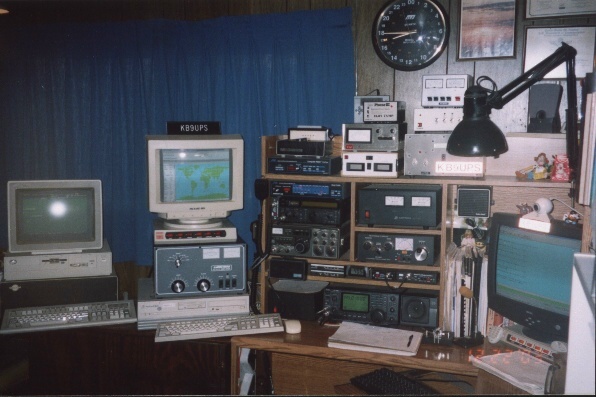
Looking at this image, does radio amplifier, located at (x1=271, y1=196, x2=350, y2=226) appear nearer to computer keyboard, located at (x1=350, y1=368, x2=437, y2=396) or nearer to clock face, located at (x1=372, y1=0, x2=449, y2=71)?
computer keyboard, located at (x1=350, y1=368, x2=437, y2=396)

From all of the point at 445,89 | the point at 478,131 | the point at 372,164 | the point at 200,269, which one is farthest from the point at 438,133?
the point at 200,269

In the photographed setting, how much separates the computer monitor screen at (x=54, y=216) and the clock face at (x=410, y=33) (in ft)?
5.56

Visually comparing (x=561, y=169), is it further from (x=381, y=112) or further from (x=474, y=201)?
(x=381, y=112)

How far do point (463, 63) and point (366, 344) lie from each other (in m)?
1.59

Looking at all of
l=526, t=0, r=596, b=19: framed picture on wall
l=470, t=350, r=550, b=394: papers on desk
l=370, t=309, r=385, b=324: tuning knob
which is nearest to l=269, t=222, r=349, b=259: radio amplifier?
l=370, t=309, r=385, b=324: tuning knob

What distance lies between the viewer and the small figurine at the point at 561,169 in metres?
2.47

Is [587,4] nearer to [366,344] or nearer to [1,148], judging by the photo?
[366,344]

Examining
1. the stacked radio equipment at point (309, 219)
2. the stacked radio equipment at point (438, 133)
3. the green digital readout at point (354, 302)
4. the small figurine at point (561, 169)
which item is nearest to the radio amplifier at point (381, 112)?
the stacked radio equipment at point (438, 133)

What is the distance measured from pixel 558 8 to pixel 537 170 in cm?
87

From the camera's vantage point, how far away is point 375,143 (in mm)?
2648

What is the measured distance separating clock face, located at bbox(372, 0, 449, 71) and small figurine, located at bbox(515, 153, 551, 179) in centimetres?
79

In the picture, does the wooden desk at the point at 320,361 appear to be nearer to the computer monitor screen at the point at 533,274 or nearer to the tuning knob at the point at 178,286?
the computer monitor screen at the point at 533,274

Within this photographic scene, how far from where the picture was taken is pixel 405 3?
301cm

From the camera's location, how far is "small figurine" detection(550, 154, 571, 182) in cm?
247
